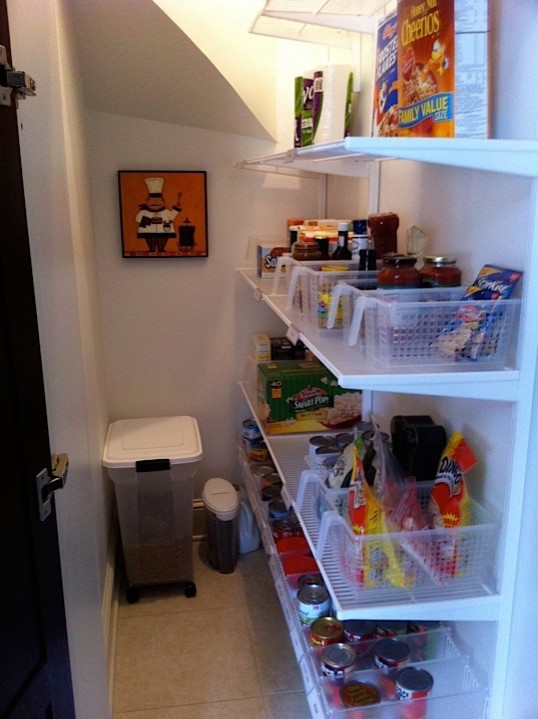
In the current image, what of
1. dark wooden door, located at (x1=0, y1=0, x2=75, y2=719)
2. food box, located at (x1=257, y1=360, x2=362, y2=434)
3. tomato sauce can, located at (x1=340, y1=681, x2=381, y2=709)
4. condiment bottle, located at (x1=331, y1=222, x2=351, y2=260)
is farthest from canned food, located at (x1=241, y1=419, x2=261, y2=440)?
dark wooden door, located at (x1=0, y1=0, x2=75, y2=719)

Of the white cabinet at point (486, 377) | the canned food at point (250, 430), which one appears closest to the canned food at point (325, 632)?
the white cabinet at point (486, 377)

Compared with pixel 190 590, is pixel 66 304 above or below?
above

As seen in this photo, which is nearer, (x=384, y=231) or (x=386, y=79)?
(x=386, y=79)

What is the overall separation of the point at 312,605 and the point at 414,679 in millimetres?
351

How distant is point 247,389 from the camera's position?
8.79ft

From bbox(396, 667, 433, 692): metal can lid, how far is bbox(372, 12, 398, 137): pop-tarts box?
1.22 metres

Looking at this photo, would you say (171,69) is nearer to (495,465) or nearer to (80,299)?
(80,299)

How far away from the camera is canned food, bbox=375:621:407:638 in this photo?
156 centimetres

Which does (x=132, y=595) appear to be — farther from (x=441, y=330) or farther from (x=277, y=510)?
(x=441, y=330)

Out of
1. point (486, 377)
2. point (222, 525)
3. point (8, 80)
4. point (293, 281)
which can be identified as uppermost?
point (8, 80)

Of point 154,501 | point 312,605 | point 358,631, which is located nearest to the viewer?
point 358,631

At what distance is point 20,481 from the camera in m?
1.13

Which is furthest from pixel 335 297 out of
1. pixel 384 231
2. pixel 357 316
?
pixel 384 231

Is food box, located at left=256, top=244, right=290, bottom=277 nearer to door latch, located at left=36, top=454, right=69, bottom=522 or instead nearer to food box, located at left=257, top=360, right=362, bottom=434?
food box, located at left=257, top=360, right=362, bottom=434
